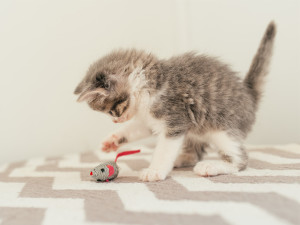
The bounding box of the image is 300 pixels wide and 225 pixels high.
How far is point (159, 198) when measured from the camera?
929 millimetres

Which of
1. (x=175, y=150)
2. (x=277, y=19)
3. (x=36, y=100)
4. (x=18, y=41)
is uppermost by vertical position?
(x=277, y=19)

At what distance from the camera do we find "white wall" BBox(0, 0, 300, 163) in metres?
2.04

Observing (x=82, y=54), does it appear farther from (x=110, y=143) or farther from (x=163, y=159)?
(x=163, y=159)

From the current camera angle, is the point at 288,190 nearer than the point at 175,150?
Yes

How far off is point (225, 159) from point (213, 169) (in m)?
0.14

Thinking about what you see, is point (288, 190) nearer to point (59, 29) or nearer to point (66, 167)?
point (66, 167)

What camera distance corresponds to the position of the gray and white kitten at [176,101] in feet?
4.33

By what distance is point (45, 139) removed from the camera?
7.14ft

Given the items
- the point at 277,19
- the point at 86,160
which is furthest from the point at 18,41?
the point at 277,19

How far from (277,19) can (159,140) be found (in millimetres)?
1302

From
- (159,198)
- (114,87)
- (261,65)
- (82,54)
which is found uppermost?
(82,54)

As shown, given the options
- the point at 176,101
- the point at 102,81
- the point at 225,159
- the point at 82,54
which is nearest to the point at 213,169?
the point at 225,159

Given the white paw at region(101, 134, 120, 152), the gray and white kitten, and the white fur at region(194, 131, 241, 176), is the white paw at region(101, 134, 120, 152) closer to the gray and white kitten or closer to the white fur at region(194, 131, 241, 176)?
the gray and white kitten

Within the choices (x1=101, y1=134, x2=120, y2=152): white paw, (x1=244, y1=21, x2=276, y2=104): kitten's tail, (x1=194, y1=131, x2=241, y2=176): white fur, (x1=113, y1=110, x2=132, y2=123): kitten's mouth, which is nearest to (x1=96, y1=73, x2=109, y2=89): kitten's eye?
(x1=113, y1=110, x2=132, y2=123): kitten's mouth
